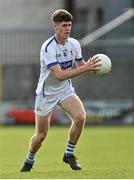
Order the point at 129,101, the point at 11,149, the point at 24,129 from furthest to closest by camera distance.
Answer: the point at 129,101, the point at 24,129, the point at 11,149

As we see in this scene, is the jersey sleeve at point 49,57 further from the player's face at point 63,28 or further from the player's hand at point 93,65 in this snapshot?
the player's hand at point 93,65

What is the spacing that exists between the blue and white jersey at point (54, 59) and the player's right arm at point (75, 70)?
0.10 metres

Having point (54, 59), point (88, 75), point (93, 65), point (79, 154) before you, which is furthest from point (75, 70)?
point (88, 75)

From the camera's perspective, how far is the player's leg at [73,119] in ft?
40.3

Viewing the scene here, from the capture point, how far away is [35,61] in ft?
92.6

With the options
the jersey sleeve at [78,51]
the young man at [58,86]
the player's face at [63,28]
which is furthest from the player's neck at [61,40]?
the jersey sleeve at [78,51]

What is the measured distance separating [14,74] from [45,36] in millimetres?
1655

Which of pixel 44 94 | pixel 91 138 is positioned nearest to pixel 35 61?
pixel 91 138

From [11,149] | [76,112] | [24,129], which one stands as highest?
[76,112]

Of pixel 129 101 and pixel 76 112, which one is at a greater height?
pixel 76 112

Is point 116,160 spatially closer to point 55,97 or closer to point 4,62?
point 55,97

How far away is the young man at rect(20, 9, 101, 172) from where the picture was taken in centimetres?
1213

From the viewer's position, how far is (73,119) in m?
12.4

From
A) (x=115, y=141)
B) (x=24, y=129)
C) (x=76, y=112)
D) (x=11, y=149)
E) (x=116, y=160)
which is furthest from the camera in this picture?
(x=24, y=129)
